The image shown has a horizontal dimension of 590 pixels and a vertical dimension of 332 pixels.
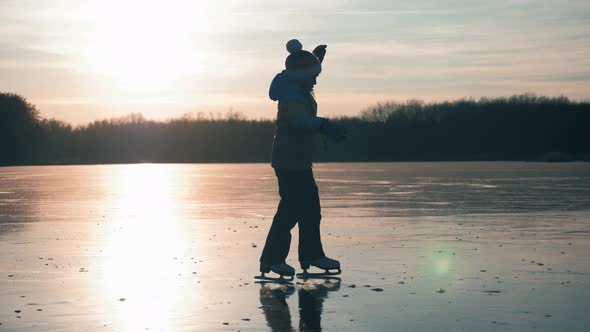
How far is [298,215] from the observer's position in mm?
9273

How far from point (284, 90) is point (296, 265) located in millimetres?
1910

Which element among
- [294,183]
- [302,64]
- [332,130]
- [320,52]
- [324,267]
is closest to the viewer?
[332,130]

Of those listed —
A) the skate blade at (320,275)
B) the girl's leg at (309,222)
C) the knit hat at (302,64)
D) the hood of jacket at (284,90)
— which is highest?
the knit hat at (302,64)

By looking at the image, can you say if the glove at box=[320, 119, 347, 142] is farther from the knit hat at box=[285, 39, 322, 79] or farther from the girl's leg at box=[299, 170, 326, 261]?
the knit hat at box=[285, 39, 322, 79]

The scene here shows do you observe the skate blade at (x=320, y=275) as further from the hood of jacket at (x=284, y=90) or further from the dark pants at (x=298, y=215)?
the hood of jacket at (x=284, y=90)

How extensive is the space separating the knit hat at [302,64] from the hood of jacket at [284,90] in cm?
8

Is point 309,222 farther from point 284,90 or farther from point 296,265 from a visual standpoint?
point 284,90

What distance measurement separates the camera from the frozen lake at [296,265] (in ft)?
21.7

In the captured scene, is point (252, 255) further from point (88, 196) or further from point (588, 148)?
point (588, 148)

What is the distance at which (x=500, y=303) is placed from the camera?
7191 millimetres

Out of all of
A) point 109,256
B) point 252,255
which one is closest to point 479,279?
point 252,255

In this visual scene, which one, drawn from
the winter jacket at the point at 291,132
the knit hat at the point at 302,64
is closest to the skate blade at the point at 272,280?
the winter jacket at the point at 291,132

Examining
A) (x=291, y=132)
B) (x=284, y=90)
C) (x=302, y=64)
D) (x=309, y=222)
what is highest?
(x=302, y=64)

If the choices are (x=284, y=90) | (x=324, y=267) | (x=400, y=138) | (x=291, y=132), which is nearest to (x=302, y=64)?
(x=284, y=90)
